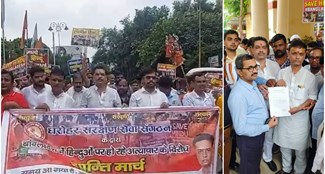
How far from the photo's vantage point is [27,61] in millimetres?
3092

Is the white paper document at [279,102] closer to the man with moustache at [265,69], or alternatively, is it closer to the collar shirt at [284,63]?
the man with moustache at [265,69]

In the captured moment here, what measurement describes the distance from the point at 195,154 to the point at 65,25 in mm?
1296

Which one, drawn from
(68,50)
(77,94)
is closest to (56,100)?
(77,94)

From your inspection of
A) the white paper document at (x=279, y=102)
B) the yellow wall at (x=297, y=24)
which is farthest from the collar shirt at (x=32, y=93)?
the yellow wall at (x=297, y=24)

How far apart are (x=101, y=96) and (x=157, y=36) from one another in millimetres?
585

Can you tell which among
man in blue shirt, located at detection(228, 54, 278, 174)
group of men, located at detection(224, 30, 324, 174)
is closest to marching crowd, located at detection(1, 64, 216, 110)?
Answer: man in blue shirt, located at detection(228, 54, 278, 174)

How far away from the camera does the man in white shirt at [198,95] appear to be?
3260 mm

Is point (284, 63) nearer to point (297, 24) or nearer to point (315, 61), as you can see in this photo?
point (315, 61)

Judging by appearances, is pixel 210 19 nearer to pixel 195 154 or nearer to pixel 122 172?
pixel 195 154

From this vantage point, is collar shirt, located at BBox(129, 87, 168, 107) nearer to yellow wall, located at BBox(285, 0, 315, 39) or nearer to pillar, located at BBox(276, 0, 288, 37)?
yellow wall, located at BBox(285, 0, 315, 39)

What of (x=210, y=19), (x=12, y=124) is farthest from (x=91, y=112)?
(x=210, y=19)

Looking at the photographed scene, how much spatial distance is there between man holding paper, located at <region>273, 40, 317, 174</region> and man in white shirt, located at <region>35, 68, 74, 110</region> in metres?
1.73

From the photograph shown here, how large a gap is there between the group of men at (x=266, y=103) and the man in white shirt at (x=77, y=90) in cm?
112

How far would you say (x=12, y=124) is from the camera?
3111mm
